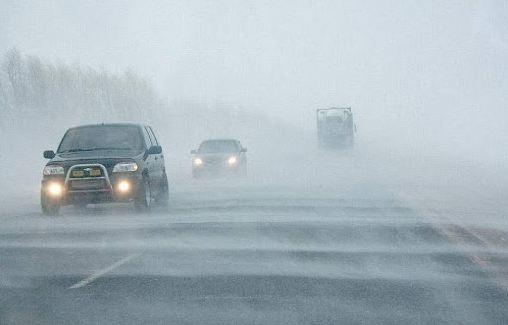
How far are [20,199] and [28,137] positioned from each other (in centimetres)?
4634

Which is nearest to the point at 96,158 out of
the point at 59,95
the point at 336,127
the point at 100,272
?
the point at 100,272

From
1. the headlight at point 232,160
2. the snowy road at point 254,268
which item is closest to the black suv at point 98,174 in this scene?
the snowy road at point 254,268

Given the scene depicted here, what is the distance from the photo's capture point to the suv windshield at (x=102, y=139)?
1672 cm

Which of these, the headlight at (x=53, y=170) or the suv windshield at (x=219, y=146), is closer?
the headlight at (x=53, y=170)

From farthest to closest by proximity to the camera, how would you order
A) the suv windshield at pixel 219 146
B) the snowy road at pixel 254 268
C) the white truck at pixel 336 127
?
1. the white truck at pixel 336 127
2. the suv windshield at pixel 219 146
3. the snowy road at pixel 254 268

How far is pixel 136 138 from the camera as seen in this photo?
55.7 feet

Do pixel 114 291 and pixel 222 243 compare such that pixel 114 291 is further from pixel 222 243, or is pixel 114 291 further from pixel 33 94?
pixel 33 94

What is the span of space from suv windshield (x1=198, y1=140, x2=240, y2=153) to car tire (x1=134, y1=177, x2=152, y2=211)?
14.7 m

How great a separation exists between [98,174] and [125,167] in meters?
0.52

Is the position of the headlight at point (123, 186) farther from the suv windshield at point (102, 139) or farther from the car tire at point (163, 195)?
the car tire at point (163, 195)

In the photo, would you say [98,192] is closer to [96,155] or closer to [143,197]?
[96,155]

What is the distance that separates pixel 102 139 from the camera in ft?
55.5

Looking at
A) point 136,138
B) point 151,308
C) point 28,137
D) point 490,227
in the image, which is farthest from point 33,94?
point 151,308

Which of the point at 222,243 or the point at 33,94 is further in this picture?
the point at 33,94
